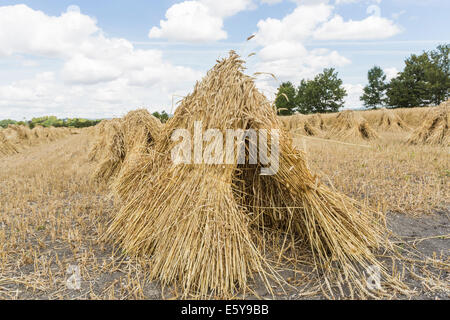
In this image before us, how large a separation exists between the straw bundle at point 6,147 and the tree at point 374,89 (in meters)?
47.6

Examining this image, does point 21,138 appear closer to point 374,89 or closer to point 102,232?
point 102,232

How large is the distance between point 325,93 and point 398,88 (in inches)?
424

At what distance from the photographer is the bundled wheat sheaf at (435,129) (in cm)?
842

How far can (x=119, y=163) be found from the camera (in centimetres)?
591

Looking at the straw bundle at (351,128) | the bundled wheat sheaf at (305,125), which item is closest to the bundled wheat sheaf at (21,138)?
the bundled wheat sheaf at (305,125)

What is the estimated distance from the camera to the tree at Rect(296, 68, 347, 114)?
151ft

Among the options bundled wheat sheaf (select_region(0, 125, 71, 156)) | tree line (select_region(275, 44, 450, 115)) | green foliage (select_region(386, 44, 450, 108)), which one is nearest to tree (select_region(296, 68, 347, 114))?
tree line (select_region(275, 44, 450, 115))

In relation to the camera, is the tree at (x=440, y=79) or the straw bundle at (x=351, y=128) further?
the tree at (x=440, y=79)

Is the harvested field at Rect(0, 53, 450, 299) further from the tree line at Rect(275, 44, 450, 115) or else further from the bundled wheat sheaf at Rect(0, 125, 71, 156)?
the tree line at Rect(275, 44, 450, 115)

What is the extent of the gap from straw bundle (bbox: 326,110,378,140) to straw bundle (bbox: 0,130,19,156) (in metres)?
15.0

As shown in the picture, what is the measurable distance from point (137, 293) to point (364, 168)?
17.0 feet

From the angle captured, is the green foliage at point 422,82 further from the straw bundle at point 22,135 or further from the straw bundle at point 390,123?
the straw bundle at point 22,135

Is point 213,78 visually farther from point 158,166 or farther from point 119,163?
point 119,163
